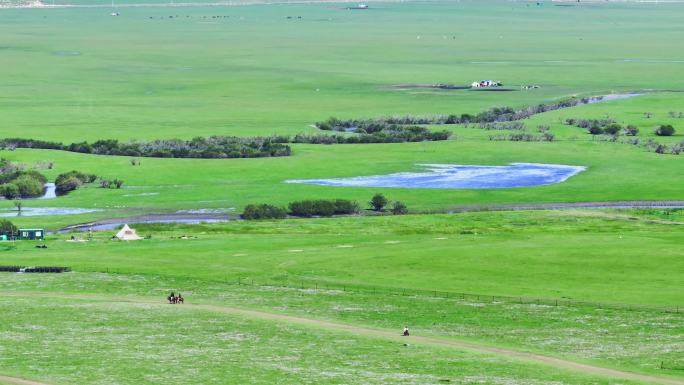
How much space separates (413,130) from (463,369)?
4158 inches

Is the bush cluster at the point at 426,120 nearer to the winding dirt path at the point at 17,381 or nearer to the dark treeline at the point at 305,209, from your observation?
the dark treeline at the point at 305,209

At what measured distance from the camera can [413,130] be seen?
16562cm

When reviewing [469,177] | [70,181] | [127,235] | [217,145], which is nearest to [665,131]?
[469,177]

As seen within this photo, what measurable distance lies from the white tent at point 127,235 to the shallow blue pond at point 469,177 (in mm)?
31450

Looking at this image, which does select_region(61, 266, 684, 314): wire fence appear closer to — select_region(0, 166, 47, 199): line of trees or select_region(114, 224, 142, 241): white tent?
select_region(114, 224, 142, 241): white tent

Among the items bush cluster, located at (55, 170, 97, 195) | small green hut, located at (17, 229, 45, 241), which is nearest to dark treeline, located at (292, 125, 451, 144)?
bush cluster, located at (55, 170, 97, 195)

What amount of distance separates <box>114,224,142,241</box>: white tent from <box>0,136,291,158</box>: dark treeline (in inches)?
1693

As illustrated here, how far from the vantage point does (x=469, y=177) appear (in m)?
137

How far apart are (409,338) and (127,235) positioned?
41.1m

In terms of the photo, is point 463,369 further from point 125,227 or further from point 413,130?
point 413,130

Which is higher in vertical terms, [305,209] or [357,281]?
[305,209]

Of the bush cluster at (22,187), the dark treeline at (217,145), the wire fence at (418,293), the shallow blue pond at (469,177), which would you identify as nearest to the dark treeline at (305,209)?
the shallow blue pond at (469,177)

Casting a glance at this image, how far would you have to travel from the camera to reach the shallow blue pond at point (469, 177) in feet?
436

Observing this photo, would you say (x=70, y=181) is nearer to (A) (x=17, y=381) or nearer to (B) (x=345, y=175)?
(B) (x=345, y=175)
